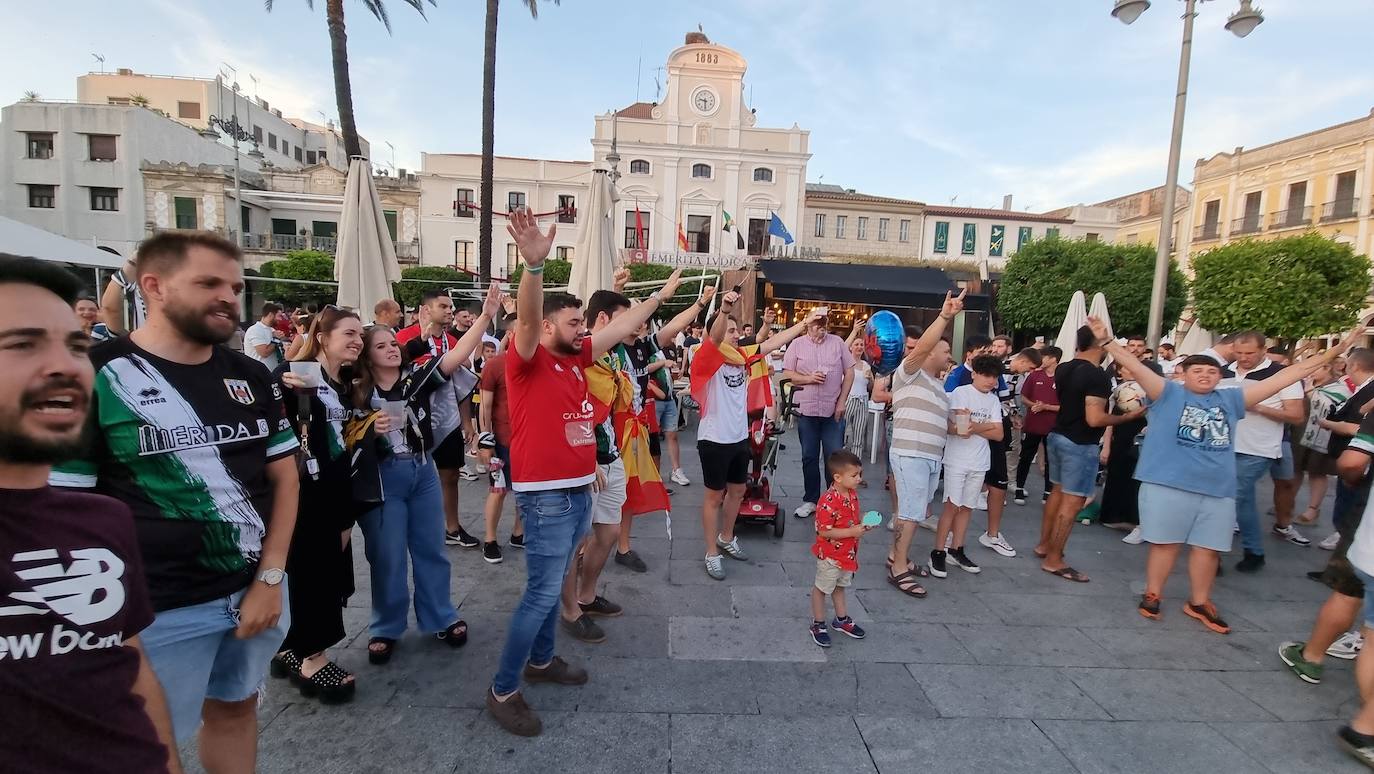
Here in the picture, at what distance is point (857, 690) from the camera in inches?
128

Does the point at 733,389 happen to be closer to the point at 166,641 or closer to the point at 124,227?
the point at 166,641

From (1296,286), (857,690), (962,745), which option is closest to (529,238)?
(857,690)

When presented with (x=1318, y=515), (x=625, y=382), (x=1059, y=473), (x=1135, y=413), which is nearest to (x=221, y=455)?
(x=625, y=382)

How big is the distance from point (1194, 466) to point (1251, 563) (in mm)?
1989

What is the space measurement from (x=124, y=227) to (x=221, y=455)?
41.0 m

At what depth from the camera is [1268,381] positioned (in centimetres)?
413

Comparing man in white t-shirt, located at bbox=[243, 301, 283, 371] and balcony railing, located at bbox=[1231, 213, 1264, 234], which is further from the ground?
balcony railing, located at bbox=[1231, 213, 1264, 234]

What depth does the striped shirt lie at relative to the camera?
15.2ft

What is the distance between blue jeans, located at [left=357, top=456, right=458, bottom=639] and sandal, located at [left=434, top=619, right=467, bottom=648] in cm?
3

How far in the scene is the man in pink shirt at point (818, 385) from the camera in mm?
5730

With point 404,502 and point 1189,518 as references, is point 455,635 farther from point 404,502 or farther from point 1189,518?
point 1189,518

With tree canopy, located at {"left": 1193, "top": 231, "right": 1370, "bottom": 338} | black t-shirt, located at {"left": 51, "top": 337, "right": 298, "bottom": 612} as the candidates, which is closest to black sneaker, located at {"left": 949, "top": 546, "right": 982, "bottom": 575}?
black t-shirt, located at {"left": 51, "top": 337, "right": 298, "bottom": 612}

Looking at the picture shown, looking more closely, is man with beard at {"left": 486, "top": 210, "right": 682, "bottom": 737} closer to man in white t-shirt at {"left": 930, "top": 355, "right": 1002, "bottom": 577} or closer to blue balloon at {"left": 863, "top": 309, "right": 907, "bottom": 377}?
man in white t-shirt at {"left": 930, "top": 355, "right": 1002, "bottom": 577}

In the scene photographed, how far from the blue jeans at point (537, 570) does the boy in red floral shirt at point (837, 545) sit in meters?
1.56
